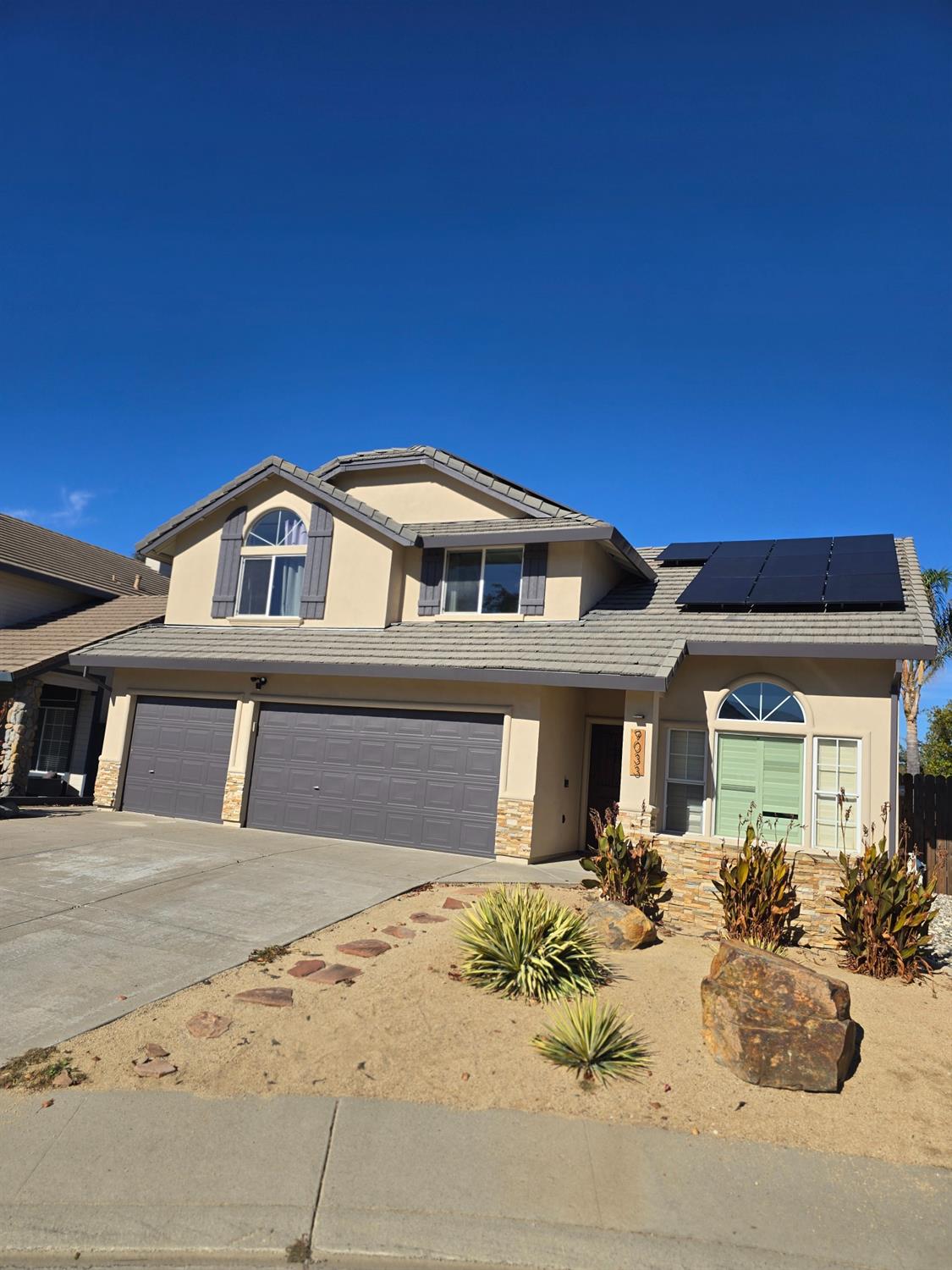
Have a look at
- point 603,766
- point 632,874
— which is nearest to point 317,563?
point 603,766

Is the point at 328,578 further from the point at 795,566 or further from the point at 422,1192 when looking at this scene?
the point at 422,1192

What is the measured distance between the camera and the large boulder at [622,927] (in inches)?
313

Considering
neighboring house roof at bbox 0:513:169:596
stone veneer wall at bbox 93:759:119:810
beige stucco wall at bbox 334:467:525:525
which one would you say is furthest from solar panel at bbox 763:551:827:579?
neighboring house roof at bbox 0:513:169:596

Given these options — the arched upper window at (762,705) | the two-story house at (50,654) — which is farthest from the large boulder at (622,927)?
the two-story house at (50,654)

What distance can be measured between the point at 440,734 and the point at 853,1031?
9033mm

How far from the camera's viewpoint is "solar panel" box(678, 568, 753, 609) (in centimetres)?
1366

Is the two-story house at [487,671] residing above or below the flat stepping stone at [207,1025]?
above

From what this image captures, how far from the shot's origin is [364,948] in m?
7.41

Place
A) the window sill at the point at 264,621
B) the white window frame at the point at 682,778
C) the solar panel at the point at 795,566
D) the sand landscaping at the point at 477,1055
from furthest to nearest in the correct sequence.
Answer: the window sill at the point at 264,621 → the solar panel at the point at 795,566 → the white window frame at the point at 682,778 → the sand landscaping at the point at 477,1055

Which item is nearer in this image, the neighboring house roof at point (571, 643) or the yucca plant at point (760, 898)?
the yucca plant at point (760, 898)

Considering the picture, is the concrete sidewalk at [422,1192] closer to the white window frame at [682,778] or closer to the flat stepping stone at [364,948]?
the flat stepping stone at [364,948]

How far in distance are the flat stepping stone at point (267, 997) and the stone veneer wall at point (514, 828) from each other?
684 centimetres

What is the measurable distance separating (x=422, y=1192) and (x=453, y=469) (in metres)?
13.7

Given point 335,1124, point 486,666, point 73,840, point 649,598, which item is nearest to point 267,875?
point 73,840
